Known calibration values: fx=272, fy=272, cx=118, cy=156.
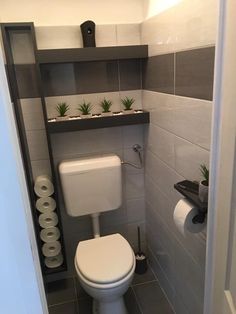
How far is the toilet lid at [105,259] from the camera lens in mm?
1506

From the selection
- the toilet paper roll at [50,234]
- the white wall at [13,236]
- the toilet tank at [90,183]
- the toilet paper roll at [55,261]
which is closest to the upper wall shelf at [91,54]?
the toilet tank at [90,183]

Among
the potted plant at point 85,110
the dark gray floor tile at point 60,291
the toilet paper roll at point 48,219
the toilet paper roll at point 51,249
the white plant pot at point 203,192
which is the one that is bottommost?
the dark gray floor tile at point 60,291

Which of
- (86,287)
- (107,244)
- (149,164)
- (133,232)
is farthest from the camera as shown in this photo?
(133,232)

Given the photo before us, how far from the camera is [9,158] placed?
25.7 inches

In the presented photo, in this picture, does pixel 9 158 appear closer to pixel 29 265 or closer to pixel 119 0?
pixel 29 265

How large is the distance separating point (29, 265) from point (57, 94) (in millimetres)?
1301

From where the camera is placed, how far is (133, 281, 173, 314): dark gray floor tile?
1.83 metres

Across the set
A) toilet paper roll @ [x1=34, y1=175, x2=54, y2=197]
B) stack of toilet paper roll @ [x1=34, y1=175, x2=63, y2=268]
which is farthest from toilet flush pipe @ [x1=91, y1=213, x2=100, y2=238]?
toilet paper roll @ [x1=34, y1=175, x2=54, y2=197]

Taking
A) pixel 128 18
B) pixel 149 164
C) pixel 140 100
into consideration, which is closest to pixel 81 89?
pixel 140 100

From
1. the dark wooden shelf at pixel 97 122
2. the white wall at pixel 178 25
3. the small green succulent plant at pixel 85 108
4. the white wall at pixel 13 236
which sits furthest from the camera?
the small green succulent plant at pixel 85 108

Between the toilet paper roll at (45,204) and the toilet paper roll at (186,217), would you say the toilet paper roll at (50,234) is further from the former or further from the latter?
the toilet paper roll at (186,217)

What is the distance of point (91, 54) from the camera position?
1662 mm

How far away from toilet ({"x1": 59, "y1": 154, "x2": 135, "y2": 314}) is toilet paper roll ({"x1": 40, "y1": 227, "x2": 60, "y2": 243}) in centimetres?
19

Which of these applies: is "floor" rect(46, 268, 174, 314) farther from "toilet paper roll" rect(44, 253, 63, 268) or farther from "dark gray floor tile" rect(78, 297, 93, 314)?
"toilet paper roll" rect(44, 253, 63, 268)
